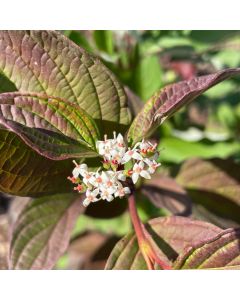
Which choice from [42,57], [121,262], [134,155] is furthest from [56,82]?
[121,262]

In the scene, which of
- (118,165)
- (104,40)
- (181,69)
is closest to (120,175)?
(118,165)

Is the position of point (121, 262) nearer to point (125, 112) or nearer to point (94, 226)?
point (125, 112)

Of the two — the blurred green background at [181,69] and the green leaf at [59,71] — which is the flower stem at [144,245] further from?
the blurred green background at [181,69]

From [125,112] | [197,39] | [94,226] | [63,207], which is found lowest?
[94,226]

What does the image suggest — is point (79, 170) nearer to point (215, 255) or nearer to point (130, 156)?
point (130, 156)

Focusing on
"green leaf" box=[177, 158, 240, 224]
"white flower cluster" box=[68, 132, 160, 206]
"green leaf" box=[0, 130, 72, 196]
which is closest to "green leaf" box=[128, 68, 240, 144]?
"white flower cluster" box=[68, 132, 160, 206]

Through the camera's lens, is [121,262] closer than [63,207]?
Yes

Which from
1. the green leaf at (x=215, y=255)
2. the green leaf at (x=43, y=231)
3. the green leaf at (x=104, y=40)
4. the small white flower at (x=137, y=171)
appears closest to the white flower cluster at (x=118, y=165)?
the small white flower at (x=137, y=171)

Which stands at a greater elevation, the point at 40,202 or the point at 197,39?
the point at 197,39
